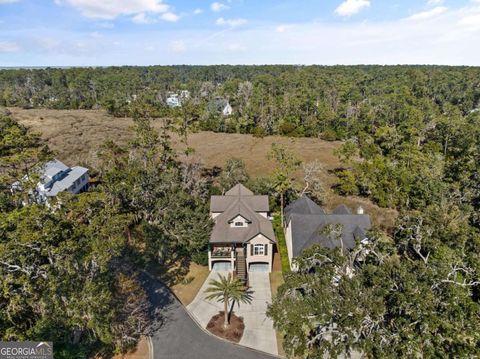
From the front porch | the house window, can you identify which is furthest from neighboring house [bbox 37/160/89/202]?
the house window

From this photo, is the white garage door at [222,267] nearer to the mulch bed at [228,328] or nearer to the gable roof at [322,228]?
the mulch bed at [228,328]

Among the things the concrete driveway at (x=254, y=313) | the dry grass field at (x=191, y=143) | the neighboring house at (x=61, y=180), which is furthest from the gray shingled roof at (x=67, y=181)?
the concrete driveway at (x=254, y=313)

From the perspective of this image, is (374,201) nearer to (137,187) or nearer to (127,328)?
(137,187)

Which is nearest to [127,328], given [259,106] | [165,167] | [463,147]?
[165,167]

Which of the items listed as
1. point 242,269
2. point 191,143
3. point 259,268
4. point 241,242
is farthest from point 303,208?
point 191,143

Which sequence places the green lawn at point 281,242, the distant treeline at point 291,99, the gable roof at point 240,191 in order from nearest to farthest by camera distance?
1. the green lawn at point 281,242
2. the gable roof at point 240,191
3. the distant treeline at point 291,99

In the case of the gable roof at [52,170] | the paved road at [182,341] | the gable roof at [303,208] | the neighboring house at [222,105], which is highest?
the neighboring house at [222,105]

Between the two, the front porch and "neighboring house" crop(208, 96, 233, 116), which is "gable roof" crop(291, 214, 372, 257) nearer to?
the front porch
